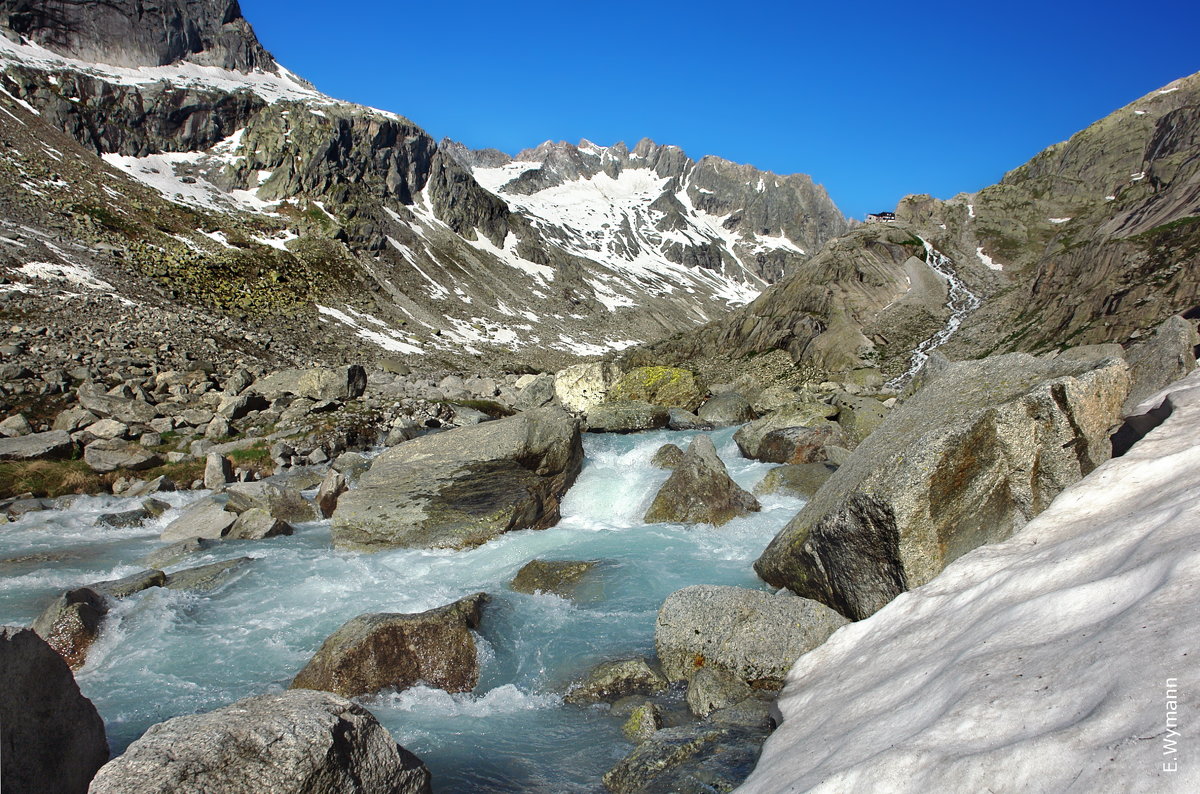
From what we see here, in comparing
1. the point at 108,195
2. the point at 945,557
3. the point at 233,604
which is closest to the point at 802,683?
the point at 945,557

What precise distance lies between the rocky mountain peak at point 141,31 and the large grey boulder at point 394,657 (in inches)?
6023

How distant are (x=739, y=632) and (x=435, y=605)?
22.5 ft

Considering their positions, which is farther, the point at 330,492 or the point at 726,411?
the point at 726,411

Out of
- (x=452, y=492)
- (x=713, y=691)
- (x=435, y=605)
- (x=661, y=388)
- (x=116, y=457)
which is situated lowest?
(x=713, y=691)

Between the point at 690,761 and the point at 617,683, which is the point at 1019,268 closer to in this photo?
the point at 617,683

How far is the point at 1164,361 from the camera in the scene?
35.8ft

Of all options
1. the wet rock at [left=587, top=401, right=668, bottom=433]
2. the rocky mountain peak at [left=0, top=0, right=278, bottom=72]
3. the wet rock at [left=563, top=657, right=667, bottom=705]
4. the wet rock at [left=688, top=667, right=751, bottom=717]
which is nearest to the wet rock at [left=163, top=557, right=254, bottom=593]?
the wet rock at [left=563, top=657, right=667, bottom=705]

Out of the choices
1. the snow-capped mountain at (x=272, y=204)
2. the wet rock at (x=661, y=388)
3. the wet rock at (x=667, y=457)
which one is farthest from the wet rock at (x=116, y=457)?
the snow-capped mountain at (x=272, y=204)

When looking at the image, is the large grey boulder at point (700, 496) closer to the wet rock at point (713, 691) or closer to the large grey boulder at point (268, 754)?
the wet rock at point (713, 691)

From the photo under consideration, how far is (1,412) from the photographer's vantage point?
2445cm

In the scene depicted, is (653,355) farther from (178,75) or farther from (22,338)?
(178,75)

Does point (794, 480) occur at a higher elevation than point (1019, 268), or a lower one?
lower

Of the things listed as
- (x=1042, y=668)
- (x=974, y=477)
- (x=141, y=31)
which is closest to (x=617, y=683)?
(x=974, y=477)

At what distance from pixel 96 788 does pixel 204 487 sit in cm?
2064
